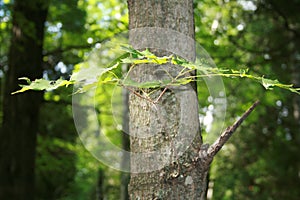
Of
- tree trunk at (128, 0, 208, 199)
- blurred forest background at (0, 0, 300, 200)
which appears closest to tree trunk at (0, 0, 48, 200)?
blurred forest background at (0, 0, 300, 200)

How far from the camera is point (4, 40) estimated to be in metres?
6.30

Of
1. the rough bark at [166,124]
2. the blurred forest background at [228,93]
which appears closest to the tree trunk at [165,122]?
the rough bark at [166,124]

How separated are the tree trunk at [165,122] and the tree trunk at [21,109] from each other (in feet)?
10.7

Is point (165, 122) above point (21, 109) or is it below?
below

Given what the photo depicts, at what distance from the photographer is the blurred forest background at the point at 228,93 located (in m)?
5.25

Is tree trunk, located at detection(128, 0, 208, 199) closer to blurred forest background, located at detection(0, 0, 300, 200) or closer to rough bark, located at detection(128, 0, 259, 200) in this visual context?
rough bark, located at detection(128, 0, 259, 200)

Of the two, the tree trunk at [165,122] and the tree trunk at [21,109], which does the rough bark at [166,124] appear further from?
the tree trunk at [21,109]

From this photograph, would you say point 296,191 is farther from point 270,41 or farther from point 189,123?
point 189,123

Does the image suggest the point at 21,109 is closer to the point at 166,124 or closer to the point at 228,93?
the point at 228,93

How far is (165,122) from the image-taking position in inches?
57.9

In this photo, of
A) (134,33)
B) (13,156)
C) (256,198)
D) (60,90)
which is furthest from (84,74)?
(256,198)

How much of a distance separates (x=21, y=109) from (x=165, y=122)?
3730 mm

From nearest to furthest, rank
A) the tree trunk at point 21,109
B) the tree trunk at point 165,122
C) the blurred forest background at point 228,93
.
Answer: the tree trunk at point 165,122 → the tree trunk at point 21,109 → the blurred forest background at point 228,93

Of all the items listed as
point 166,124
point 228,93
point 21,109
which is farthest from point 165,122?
point 228,93
